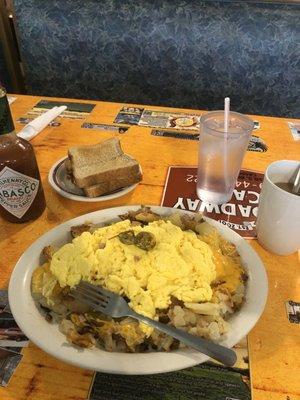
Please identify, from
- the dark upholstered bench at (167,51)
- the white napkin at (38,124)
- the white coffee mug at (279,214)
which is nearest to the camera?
the white coffee mug at (279,214)

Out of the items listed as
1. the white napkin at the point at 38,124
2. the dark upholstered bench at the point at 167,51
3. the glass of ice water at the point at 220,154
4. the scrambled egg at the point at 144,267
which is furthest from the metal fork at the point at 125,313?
the dark upholstered bench at the point at 167,51

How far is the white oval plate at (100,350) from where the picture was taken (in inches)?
24.2

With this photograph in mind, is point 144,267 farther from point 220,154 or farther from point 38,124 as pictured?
point 38,124

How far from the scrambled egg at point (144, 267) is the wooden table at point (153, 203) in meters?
0.16

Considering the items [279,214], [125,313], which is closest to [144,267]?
[125,313]

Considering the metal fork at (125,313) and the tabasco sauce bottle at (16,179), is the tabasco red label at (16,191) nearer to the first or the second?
the tabasco sauce bottle at (16,179)

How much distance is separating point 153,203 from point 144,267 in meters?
0.38

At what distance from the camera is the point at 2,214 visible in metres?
1.00

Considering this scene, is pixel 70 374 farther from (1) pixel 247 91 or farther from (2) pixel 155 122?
(1) pixel 247 91

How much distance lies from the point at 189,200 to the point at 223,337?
524mm

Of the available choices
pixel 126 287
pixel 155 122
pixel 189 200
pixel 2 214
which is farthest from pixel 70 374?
pixel 155 122

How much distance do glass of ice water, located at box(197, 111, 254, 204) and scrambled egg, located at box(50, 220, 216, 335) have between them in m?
0.32

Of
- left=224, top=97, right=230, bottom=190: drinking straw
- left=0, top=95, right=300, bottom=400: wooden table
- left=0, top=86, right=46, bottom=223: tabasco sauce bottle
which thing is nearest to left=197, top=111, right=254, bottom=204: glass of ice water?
left=224, top=97, right=230, bottom=190: drinking straw

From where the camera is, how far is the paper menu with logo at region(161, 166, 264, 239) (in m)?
1.04
